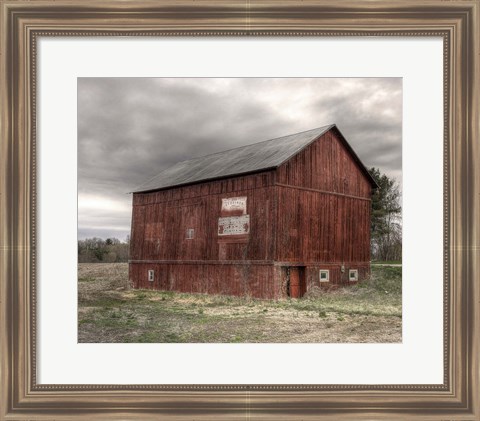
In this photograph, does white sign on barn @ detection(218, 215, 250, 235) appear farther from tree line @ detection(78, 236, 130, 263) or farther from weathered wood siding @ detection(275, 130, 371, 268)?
tree line @ detection(78, 236, 130, 263)

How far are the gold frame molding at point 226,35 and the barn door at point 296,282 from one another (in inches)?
523

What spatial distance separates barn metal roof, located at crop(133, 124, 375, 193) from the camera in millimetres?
21797

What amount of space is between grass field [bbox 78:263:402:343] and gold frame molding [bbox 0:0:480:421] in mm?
3373

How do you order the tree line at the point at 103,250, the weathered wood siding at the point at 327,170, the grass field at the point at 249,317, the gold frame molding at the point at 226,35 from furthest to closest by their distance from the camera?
the weathered wood siding at the point at 327,170 → the tree line at the point at 103,250 → the grass field at the point at 249,317 → the gold frame molding at the point at 226,35

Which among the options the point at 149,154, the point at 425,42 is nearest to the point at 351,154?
the point at 149,154

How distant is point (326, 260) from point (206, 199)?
6.86 m

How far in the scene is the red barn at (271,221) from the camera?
21.0 metres

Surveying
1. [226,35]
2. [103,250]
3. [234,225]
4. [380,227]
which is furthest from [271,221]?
[226,35]

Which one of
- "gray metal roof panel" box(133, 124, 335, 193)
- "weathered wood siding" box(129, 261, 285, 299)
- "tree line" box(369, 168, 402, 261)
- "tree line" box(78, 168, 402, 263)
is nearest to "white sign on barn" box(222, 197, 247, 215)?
"gray metal roof panel" box(133, 124, 335, 193)

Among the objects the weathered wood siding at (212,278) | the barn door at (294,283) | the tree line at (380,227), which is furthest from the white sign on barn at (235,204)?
the tree line at (380,227)

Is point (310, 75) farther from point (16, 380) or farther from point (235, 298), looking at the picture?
point (235, 298)

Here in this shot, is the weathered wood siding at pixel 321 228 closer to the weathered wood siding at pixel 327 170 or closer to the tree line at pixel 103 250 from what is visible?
the weathered wood siding at pixel 327 170

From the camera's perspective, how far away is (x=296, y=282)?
68.7 ft

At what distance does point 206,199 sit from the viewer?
79.4ft
